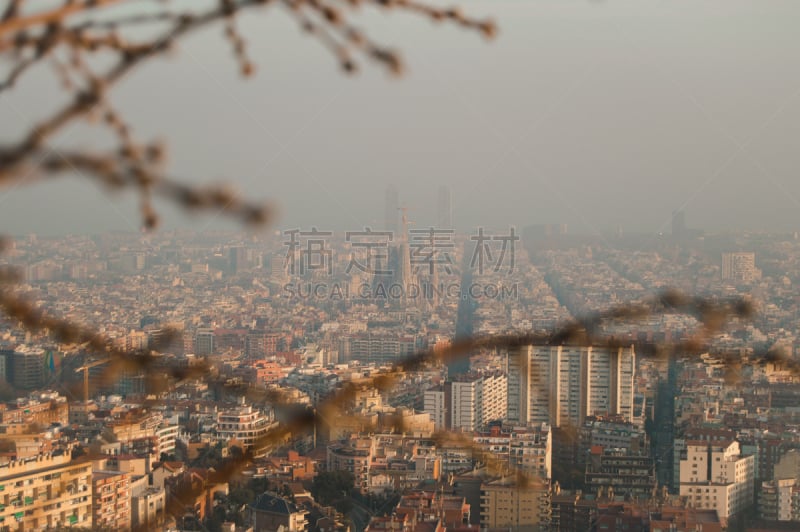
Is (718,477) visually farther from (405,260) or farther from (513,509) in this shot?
(405,260)

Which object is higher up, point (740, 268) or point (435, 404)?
point (740, 268)

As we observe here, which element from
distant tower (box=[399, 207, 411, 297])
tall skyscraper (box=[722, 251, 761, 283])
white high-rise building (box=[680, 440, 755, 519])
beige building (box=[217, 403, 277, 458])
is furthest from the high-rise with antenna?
beige building (box=[217, 403, 277, 458])

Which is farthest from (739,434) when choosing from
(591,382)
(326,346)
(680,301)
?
(680,301)

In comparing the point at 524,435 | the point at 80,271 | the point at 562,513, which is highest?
Answer: the point at 80,271

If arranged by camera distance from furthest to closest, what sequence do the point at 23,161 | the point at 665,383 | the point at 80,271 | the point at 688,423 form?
the point at 80,271 < the point at 665,383 < the point at 688,423 < the point at 23,161

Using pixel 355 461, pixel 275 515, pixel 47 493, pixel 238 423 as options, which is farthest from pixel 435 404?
pixel 47 493

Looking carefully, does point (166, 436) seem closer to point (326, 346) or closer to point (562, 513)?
point (562, 513)

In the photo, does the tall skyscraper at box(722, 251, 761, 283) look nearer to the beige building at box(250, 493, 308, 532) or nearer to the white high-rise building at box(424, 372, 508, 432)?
the white high-rise building at box(424, 372, 508, 432)

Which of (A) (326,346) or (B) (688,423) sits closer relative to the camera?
(B) (688,423)
